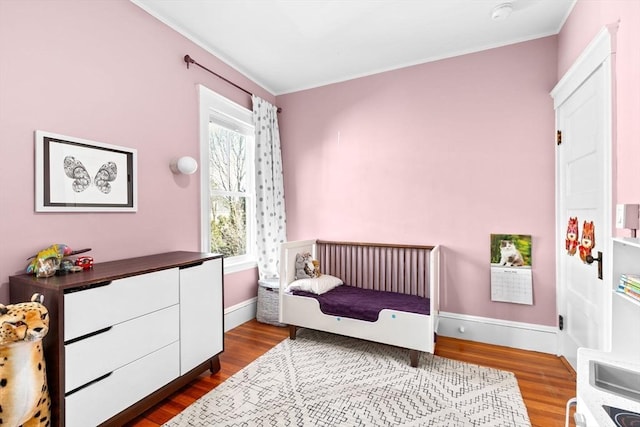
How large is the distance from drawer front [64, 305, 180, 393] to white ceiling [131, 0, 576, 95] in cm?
212

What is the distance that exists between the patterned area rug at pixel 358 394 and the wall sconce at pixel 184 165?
5.16 feet

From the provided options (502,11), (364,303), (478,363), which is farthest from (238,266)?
(502,11)

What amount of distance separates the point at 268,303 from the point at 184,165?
160 cm

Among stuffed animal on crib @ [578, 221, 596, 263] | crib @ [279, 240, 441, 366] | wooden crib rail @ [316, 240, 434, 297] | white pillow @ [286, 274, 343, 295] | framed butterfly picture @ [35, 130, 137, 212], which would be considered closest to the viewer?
framed butterfly picture @ [35, 130, 137, 212]

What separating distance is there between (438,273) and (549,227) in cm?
95

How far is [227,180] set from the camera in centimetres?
309

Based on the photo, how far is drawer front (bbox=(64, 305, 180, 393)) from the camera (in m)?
1.37

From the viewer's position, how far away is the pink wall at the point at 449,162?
8.11 feet

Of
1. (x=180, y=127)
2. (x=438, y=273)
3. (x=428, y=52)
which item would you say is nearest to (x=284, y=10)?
(x=180, y=127)

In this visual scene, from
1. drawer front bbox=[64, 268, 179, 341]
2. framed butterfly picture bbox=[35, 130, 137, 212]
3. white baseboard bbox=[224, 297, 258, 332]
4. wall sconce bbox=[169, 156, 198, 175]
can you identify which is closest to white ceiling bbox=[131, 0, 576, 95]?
wall sconce bbox=[169, 156, 198, 175]

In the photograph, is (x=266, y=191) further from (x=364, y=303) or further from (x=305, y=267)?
(x=364, y=303)

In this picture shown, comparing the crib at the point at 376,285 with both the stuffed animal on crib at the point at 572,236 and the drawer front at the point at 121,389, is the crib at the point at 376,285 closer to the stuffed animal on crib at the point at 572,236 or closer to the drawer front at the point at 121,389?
the stuffed animal on crib at the point at 572,236

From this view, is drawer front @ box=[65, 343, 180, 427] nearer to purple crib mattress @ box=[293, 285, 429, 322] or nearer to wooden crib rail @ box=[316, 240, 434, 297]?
purple crib mattress @ box=[293, 285, 429, 322]

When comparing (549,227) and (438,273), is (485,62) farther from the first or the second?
(438,273)
